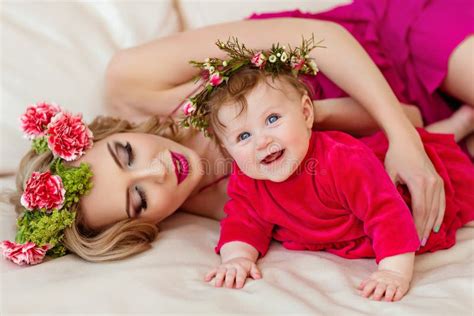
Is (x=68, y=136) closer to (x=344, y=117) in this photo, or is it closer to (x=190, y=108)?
(x=190, y=108)

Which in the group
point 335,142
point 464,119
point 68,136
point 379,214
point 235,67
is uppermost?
point 235,67

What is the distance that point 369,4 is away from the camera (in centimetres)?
185

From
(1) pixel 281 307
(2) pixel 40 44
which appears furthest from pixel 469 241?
(2) pixel 40 44

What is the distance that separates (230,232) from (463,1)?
1024mm

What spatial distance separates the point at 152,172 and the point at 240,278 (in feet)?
1.19

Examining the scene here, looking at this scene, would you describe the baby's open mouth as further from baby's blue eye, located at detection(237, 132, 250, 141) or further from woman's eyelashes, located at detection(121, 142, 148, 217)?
woman's eyelashes, located at detection(121, 142, 148, 217)

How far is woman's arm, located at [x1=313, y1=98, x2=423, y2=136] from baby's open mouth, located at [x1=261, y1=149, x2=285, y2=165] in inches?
11.1

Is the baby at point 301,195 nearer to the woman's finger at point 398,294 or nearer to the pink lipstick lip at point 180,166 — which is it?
the woman's finger at point 398,294

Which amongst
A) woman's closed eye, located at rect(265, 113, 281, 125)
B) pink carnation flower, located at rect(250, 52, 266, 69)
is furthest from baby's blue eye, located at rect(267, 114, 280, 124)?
pink carnation flower, located at rect(250, 52, 266, 69)

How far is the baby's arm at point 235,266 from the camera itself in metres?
1.22

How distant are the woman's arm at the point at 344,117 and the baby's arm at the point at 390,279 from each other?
17.7 inches

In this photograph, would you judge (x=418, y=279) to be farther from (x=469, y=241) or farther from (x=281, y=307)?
(x=281, y=307)

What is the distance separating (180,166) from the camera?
1494mm

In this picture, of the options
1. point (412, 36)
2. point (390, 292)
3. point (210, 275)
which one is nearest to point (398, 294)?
point (390, 292)
